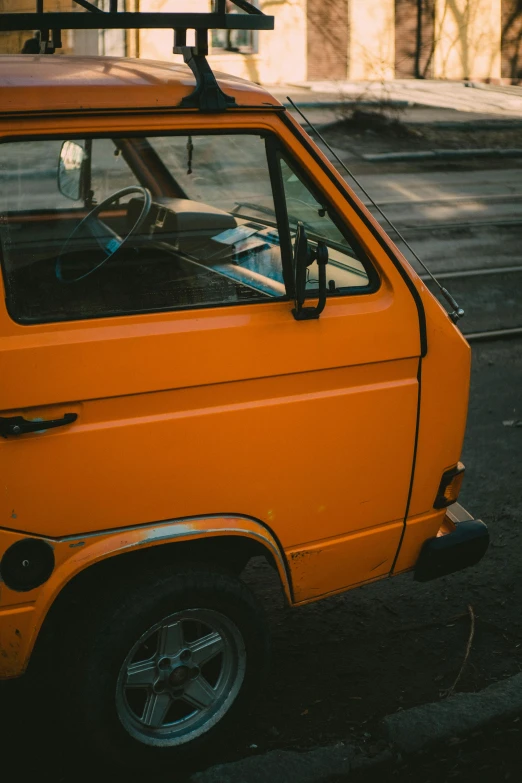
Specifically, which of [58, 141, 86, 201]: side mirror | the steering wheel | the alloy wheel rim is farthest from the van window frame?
the alloy wheel rim

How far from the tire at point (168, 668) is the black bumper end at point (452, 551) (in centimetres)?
68

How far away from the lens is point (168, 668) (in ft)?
9.54

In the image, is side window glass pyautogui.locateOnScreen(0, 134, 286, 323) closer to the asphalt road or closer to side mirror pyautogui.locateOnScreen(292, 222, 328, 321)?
side mirror pyautogui.locateOnScreen(292, 222, 328, 321)

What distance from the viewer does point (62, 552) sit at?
260 cm

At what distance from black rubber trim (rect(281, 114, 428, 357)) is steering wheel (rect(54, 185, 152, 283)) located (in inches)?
24.8

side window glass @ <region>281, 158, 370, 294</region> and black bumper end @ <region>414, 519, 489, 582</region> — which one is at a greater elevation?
side window glass @ <region>281, 158, 370, 294</region>

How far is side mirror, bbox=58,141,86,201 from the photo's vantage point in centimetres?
301

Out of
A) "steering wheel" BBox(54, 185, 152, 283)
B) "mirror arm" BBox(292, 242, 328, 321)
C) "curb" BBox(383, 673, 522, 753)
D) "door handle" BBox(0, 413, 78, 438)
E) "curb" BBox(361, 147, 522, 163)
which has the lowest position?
"curb" BBox(383, 673, 522, 753)

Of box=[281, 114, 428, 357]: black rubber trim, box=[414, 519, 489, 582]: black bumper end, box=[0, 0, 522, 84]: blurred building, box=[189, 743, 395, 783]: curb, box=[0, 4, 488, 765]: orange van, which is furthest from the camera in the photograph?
box=[0, 0, 522, 84]: blurred building

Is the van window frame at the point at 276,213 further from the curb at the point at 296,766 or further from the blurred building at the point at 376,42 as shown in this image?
the blurred building at the point at 376,42

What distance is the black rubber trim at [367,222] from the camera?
9.20ft

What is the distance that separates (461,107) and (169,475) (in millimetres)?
20665

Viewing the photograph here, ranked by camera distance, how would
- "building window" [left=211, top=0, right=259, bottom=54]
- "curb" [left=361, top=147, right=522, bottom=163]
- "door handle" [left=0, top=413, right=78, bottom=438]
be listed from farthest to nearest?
"building window" [left=211, top=0, right=259, bottom=54] < "curb" [left=361, top=147, right=522, bottom=163] < "door handle" [left=0, top=413, right=78, bottom=438]

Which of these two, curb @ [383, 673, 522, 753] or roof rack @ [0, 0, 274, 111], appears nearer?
roof rack @ [0, 0, 274, 111]
